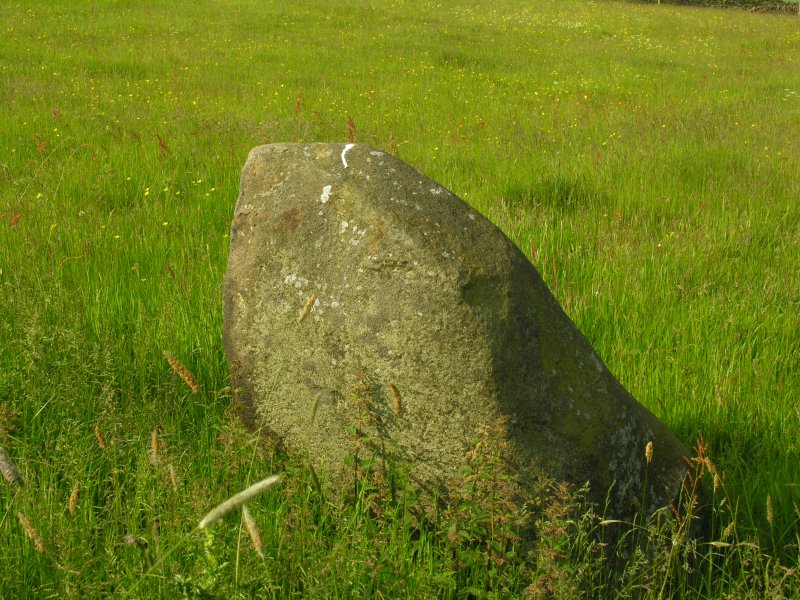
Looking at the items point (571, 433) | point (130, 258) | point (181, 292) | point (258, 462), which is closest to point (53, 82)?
point (130, 258)

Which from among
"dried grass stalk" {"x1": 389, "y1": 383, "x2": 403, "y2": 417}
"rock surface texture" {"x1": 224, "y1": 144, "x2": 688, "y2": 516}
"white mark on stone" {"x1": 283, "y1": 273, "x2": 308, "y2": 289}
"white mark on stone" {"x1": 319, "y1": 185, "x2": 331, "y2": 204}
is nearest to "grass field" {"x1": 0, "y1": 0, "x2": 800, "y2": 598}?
"rock surface texture" {"x1": 224, "y1": 144, "x2": 688, "y2": 516}

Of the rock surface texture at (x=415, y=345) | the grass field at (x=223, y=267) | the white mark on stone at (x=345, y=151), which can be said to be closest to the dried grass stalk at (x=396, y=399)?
the rock surface texture at (x=415, y=345)

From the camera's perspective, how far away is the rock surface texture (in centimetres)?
229

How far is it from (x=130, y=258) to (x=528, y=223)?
2.51 metres

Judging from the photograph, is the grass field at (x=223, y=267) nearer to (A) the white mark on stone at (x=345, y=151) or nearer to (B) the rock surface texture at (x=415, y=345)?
(B) the rock surface texture at (x=415, y=345)

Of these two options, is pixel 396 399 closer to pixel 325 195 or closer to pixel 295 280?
pixel 295 280

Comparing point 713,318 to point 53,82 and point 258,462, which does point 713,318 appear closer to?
point 258,462

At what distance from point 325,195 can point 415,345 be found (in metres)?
0.62

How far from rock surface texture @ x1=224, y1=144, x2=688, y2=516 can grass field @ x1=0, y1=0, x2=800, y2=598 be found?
174 millimetres

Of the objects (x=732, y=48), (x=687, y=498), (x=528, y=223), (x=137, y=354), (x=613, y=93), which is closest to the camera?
(x=687, y=498)

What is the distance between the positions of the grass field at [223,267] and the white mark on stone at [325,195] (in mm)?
830

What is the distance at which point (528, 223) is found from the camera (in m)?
5.05

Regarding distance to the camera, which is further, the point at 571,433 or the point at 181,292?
the point at 181,292

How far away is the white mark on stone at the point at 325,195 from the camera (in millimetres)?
2535
